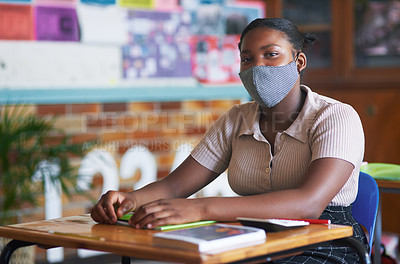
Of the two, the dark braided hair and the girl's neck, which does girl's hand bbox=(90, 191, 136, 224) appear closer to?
the girl's neck

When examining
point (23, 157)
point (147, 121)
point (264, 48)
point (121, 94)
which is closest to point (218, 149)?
point (264, 48)

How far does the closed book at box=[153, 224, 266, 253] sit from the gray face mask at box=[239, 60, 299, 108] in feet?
2.37

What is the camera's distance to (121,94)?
4074 millimetres

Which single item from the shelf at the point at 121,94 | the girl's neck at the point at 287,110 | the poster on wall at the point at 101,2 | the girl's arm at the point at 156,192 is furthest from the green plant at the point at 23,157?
the girl's neck at the point at 287,110

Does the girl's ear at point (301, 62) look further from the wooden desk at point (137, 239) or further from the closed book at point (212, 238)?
the closed book at point (212, 238)

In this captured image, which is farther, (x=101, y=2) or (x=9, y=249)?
(x=101, y=2)

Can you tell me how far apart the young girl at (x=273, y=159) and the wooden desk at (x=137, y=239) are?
90 millimetres

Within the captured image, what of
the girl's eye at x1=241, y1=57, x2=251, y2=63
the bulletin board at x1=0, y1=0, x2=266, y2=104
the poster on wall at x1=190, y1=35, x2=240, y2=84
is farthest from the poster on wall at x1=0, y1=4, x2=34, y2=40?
the girl's eye at x1=241, y1=57, x2=251, y2=63

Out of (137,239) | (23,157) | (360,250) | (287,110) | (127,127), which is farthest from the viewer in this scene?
(127,127)

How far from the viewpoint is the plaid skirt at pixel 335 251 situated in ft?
6.29

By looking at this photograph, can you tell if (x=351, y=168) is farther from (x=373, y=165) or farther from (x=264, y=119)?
(x=373, y=165)

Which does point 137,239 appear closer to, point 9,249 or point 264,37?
point 9,249

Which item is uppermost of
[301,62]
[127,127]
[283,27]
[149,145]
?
[283,27]

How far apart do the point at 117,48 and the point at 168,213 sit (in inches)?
97.6
